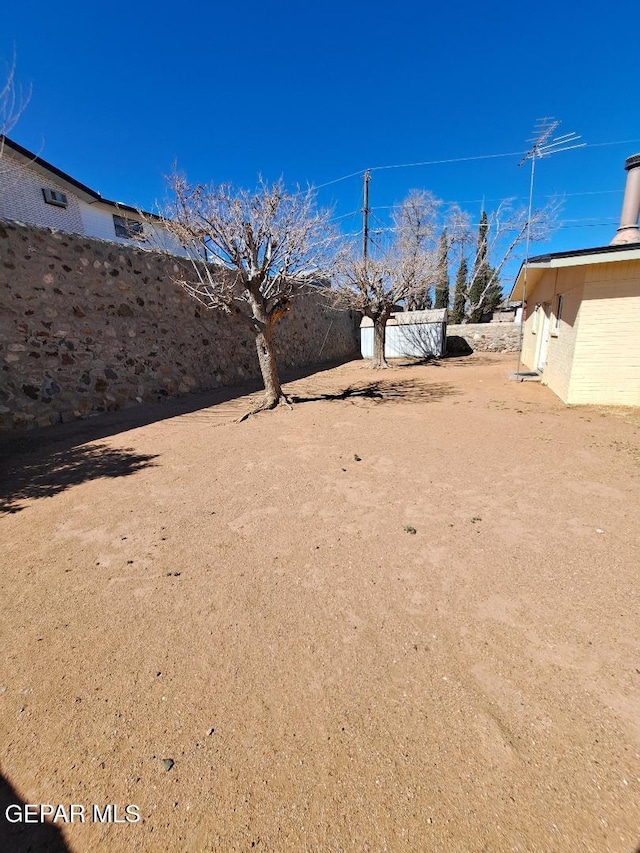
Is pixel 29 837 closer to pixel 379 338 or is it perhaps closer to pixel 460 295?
pixel 379 338

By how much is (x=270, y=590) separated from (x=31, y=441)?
5.64 meters

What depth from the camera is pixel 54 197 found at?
12805mm

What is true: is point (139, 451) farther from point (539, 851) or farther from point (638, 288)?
point (638, 288)

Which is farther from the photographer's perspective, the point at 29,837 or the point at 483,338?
the point at 483,338

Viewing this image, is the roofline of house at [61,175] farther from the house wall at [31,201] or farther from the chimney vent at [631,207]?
the chimney vent at [631,207]

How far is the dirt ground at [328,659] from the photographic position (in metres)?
1.30

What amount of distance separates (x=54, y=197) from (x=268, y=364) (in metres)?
12.3

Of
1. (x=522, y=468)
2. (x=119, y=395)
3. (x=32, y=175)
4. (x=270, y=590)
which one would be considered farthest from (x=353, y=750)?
(x=32, y=175)

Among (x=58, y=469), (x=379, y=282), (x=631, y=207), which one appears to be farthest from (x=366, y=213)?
(x=58, y=469)

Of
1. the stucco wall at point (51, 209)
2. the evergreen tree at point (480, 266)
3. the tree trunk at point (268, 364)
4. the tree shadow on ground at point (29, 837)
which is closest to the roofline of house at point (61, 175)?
the stucco wall at point (51, 209)

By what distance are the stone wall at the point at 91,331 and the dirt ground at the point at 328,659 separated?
3284 millimetres

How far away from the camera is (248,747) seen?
1.51 m

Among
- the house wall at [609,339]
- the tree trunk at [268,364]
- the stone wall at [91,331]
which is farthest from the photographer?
the tree trunk at [268,364]

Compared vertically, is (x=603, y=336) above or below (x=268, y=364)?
above
